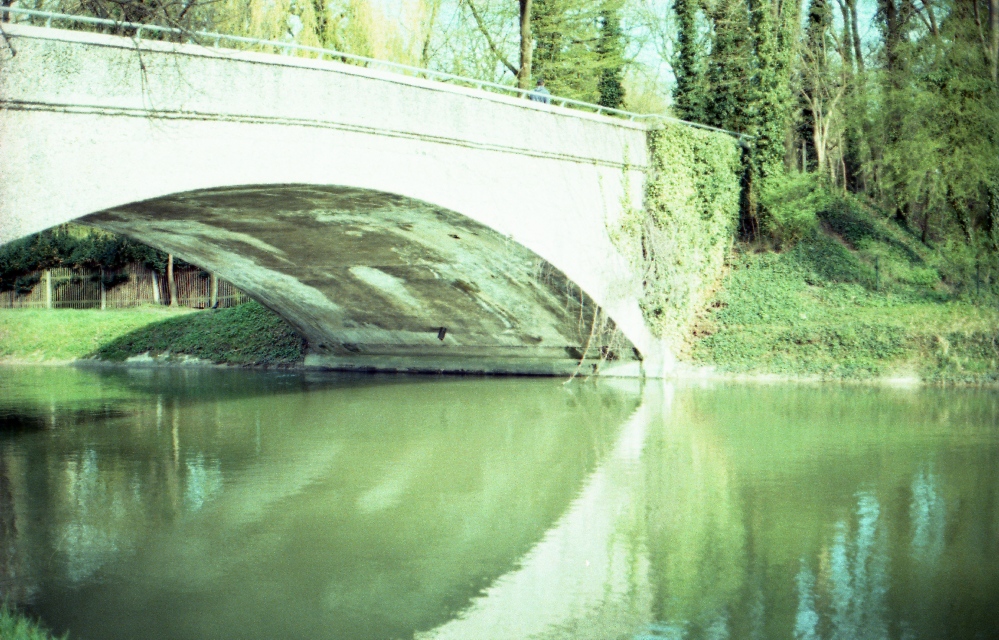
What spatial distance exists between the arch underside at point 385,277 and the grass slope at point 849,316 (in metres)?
2.03

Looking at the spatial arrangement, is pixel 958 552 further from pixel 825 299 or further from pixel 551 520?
pixel 825 299

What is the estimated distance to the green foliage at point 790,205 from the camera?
67.9ft

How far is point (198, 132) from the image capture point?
10.8 metres

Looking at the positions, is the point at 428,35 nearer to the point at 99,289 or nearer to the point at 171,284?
the point at 171,284

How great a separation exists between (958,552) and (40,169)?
783 cm

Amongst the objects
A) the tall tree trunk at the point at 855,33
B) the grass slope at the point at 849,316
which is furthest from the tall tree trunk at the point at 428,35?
the tall tree trunk at the point at 855,33

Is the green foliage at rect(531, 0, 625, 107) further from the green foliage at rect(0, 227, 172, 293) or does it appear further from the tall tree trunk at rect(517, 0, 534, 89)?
A: the green foliage at rect(0, 227, 172, 293)

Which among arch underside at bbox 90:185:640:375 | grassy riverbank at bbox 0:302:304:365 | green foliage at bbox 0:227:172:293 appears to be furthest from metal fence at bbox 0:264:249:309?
arch underside at bbox 90:185:640:375

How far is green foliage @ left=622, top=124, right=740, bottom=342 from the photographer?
17.5 meters

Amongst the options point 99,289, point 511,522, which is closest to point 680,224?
point 511,522

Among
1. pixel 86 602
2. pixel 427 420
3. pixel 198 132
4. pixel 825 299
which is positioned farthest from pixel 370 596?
pixel 825 299

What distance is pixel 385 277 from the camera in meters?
17.6

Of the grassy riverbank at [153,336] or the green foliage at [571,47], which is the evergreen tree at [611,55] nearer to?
the green foliage at [571,47]

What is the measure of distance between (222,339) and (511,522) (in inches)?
692
